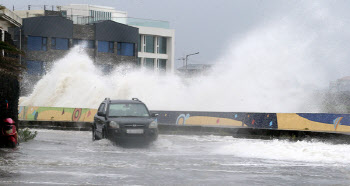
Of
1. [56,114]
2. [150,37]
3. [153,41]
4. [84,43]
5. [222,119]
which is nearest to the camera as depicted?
[222,119]

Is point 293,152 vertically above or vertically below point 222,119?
below

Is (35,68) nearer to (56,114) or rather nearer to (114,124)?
(56,114)

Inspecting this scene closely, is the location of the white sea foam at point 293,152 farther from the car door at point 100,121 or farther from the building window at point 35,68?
the building window at point 35,68

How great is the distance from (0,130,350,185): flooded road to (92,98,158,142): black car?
0.43 metres

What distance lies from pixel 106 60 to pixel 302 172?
67297 mm

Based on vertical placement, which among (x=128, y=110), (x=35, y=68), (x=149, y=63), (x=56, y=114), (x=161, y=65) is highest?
(x=149, y=63)

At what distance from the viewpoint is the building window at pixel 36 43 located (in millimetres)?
72012

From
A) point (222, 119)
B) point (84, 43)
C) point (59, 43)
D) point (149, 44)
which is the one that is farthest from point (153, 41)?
point (222, 119)

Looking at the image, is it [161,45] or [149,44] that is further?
[161,45]

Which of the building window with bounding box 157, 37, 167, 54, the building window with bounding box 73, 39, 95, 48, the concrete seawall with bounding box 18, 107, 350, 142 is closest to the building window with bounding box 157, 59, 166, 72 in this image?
the building window with bounding box 157, 37, 167, 54

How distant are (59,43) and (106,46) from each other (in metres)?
7.02

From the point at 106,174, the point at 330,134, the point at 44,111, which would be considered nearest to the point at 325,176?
the point at 106,174

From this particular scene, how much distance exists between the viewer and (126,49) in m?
81.5

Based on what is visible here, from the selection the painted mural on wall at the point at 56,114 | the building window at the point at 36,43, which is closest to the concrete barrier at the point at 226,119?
the painted mural on wall at the point at 56,114
